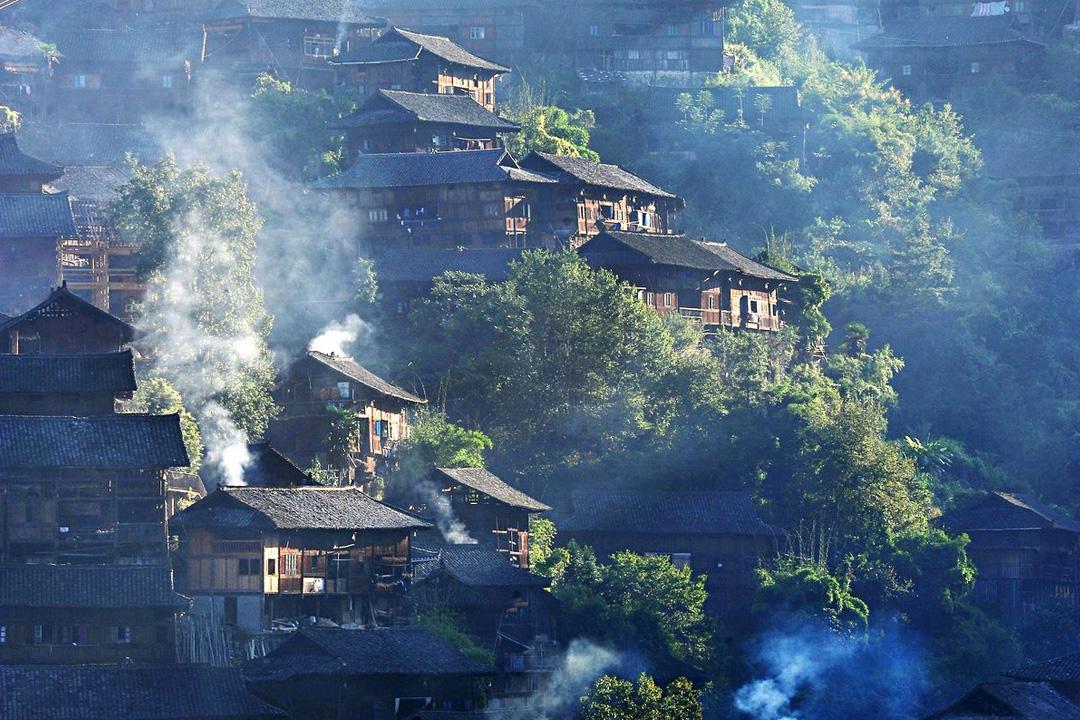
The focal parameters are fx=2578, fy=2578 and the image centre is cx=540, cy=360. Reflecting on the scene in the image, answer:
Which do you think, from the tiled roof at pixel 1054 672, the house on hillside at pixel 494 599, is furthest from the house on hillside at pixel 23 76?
the tiled roof at pixel 1054 672

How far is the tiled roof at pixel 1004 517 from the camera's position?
8294 cm

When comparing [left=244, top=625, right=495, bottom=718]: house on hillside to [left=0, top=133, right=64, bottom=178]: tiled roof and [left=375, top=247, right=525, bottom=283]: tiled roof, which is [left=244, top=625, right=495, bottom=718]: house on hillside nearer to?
[left=375, top=247, right=525, bottom=283]: tiled roof

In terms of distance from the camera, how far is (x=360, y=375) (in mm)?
77500

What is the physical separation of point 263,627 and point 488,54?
45.0m

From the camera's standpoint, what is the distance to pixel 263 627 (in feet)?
219

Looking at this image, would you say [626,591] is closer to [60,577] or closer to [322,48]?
[60,577]

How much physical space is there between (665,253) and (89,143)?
2410 cm

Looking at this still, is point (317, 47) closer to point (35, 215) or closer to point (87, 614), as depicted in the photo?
point (35, 215)

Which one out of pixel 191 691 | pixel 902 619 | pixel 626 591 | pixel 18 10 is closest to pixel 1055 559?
pixel 902 619

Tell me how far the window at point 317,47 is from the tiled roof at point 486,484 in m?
31.3

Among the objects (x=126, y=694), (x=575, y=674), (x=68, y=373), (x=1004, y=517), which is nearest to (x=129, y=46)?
(x=68, y=373)

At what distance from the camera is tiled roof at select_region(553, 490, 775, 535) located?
77375mm

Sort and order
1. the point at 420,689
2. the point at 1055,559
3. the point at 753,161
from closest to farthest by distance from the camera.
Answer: the point at 420,689, the point at 1055,559, the point at 753,161

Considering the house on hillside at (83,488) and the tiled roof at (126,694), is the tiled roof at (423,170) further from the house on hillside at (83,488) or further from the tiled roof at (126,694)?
the tiled roof at (126,694)
